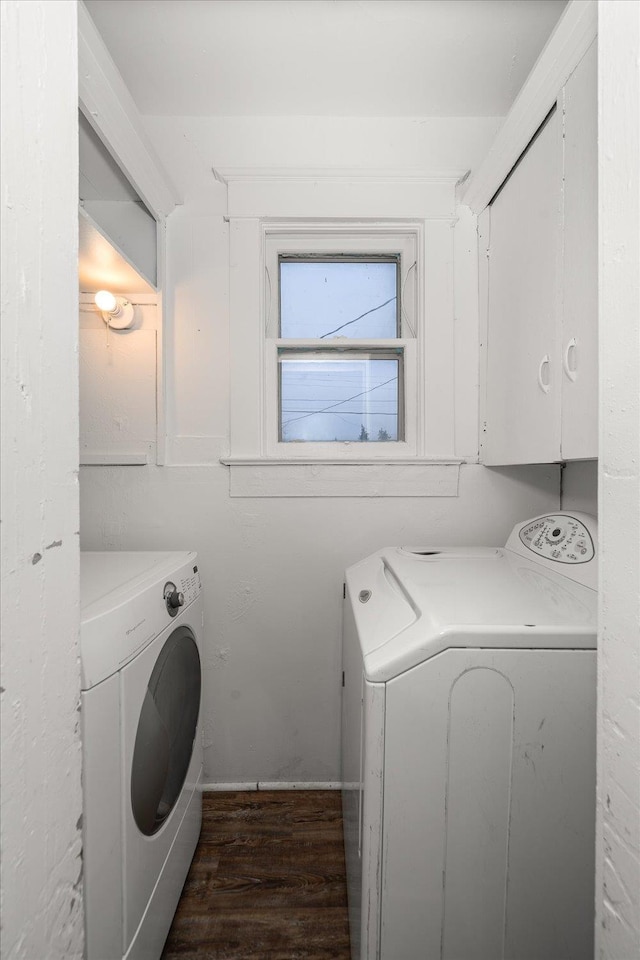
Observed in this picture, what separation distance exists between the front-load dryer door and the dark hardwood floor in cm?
27

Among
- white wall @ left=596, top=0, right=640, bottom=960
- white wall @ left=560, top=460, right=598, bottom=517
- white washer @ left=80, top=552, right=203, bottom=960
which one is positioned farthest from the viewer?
white wall @ left=560, top=460, right=598, bottom=517

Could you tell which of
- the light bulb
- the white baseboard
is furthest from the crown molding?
the white baseboard

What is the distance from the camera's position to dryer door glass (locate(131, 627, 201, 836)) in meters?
1.00

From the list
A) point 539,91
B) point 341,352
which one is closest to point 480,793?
point 341,352

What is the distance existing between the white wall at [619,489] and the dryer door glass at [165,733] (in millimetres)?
825

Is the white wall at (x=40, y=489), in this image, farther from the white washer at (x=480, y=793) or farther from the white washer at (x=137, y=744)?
the white washer at (x=480, y=793)

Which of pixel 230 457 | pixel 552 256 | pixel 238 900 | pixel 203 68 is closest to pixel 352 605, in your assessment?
pixel 230 457

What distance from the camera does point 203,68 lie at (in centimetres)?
156

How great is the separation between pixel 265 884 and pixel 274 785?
426 millimetres

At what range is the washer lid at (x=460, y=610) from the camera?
925 millimetres

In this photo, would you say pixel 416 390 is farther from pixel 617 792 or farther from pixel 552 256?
pixel 617 792

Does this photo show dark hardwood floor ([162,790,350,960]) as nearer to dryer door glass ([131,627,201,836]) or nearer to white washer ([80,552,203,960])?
white washer ([80,552,203,960])

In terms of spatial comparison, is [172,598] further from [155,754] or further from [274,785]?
[274,785]

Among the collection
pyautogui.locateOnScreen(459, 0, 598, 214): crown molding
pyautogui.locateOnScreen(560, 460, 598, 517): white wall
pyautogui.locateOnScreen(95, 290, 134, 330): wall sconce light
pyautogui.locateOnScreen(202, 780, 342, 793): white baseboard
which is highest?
pyautogui.locateOnScreen(459, 0, 598, 214): crown molding
